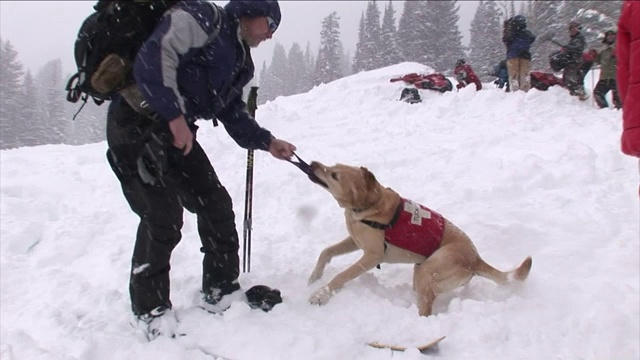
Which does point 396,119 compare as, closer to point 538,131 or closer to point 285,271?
point 538,131

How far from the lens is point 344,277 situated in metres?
3.45

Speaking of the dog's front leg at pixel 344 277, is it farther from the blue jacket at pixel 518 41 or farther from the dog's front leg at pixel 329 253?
the blue jacket at pixel 518 41

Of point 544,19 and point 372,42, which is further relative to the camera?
point 372,42

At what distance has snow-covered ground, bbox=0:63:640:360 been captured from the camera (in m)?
2.66

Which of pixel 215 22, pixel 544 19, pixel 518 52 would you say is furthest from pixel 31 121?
pixel 215 22

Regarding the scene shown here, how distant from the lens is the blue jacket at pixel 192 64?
231 centimetres

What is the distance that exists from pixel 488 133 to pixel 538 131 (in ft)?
2.72

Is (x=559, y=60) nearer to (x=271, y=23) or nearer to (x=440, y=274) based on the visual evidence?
(x=440, y=274)

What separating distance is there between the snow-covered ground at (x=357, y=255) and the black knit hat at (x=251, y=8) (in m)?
1.88

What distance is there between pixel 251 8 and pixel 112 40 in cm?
81

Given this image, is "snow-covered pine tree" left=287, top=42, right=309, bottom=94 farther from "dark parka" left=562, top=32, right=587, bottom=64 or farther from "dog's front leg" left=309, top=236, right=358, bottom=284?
"dog's front leg" left=309, top=236, right=358, bottom=284

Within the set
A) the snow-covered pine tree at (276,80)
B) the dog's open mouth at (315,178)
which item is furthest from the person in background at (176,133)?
the snow-covered pine tree at (276,80)

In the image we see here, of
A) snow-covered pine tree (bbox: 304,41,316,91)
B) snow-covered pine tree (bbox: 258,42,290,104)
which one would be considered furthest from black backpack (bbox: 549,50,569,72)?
snow-covered pine tree (bbox: 258,42,290,104)

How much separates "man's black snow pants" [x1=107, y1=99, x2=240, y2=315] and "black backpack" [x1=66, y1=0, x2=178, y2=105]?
0.67ft
